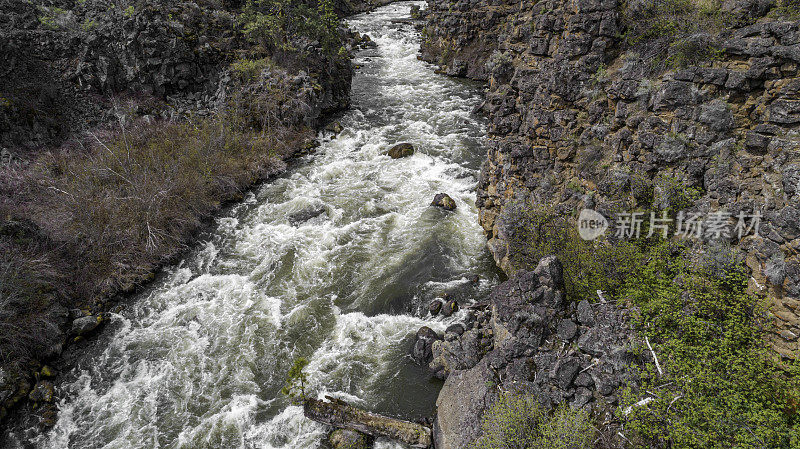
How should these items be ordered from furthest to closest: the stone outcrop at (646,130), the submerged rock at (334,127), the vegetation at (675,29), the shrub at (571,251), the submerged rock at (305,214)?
the submerged rock at (334,127), the submerged rock at (305,214), the shrub at (571,251), the vegetation at (675,29), the stone outcrop at (646,130)

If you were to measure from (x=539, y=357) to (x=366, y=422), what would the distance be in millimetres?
4313

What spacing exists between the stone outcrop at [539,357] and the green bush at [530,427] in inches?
11.1

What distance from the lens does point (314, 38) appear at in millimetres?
26734

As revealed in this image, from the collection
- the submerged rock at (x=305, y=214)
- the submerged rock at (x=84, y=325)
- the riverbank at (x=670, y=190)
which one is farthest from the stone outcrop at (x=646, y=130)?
the submerged rock at (x=84, y=325)

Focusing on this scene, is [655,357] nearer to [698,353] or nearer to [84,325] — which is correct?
[698,353]

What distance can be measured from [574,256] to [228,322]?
10.7 m

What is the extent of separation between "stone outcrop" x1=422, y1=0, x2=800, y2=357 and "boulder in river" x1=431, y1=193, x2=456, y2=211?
5.08ft

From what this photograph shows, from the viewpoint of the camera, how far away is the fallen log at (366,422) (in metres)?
9.22

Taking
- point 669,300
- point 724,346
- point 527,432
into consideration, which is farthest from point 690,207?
point 527,432

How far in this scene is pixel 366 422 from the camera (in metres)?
9.44

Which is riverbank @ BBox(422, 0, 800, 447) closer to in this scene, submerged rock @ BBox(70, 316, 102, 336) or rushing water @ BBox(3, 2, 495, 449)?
rushing water @ BBox(3, 2, 495, 449)

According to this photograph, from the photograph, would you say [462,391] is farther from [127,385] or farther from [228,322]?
[127,385]

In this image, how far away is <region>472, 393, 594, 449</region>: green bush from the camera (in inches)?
283

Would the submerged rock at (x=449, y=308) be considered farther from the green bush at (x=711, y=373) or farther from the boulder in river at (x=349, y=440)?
the green bush at (x=711, y=373)
